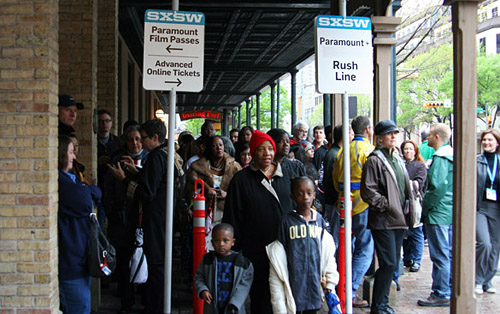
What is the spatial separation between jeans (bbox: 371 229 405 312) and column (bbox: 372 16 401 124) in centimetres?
231

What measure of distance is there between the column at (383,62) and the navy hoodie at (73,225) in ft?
14.8

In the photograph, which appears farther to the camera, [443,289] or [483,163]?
[483,163]

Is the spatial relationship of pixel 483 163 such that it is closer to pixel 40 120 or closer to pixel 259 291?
pixel 259 291

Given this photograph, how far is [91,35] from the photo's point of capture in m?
7.30

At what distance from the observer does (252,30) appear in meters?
17.3

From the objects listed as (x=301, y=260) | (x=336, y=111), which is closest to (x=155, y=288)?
(x=301, y=260)

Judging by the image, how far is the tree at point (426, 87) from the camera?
40.8 m

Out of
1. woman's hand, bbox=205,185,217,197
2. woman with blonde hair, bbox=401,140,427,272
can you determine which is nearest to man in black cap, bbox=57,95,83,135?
woman's hand, bbox=205,185,217,197

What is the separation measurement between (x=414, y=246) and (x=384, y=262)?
3.53m

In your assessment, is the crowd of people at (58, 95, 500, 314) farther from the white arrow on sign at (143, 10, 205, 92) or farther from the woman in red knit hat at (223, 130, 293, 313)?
the white arrow on sign at (143, 10, 205, 92)

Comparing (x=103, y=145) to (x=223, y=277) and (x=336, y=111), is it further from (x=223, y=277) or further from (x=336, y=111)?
(x=223, y=277)

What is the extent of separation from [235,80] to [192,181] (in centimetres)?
2390

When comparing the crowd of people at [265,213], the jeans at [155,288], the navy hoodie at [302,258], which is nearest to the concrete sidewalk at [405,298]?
the crowd of people at [265,213]

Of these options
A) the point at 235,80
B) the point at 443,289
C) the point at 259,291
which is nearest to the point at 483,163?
the point at 443,289
